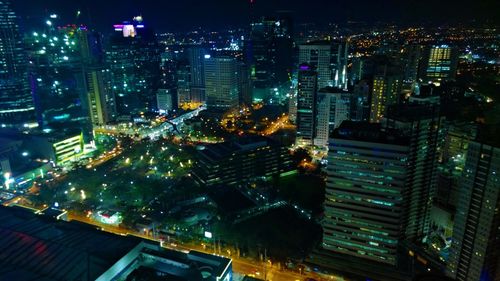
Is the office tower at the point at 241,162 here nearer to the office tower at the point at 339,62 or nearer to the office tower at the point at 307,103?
the office tower at the point at 307,103

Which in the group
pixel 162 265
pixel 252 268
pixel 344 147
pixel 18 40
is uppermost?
pixel 18 40

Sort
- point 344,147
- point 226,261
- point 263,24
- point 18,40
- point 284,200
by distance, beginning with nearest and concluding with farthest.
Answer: point 226,261 < point 344,147 < point 284,200 < point 18,40 < point 263,24

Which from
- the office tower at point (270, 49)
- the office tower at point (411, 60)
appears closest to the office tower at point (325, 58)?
the office tower at point (411, 60)

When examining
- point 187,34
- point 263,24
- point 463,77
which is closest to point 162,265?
point 463,77

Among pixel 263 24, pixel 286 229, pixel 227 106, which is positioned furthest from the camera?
pixel 263 24

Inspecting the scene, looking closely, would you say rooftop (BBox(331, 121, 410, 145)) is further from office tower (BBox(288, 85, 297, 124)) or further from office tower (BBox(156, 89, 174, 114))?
office tower (BBox(156, 89, 174, 114))

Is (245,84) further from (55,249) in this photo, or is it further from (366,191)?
(55,249)

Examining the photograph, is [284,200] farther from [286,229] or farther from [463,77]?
[463,77]
